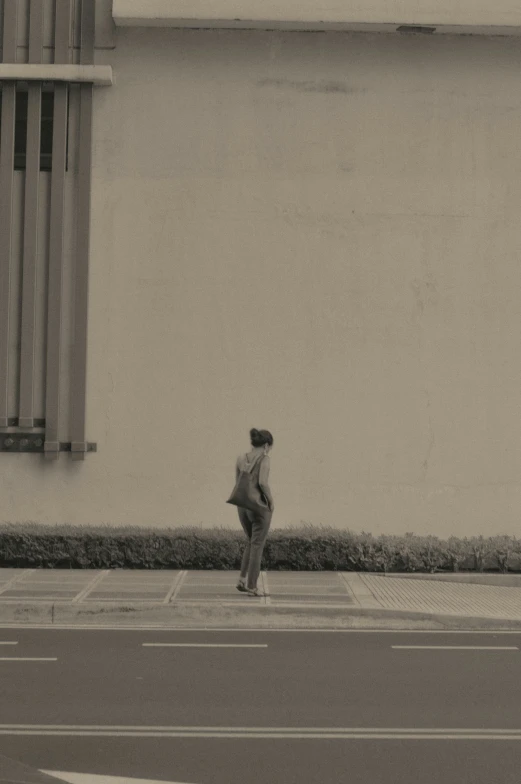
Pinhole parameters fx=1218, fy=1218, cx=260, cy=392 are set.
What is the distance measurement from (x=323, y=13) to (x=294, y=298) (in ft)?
13.2

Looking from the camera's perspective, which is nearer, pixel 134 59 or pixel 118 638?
pixel 118 638

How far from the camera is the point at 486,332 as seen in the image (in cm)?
1745

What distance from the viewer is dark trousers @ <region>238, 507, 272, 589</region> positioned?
1270 cm

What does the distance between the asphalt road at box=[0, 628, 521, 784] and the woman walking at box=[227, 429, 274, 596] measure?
153cm

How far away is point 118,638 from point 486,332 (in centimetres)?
A: 851

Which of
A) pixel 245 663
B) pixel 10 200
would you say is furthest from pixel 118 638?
pixel 10 200

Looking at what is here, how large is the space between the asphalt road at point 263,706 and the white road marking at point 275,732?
1 cm

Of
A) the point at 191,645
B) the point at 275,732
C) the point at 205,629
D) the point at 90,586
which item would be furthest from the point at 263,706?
the point at 90,586

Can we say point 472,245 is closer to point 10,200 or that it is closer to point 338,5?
point 338,5

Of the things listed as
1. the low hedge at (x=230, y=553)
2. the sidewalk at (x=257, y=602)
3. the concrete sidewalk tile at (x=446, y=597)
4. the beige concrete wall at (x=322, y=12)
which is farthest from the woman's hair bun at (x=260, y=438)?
the beige concrete wall at (x=322, y=12)

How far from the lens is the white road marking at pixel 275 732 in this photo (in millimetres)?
7141

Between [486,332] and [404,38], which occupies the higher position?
[404,38]

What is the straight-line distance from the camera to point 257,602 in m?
12.2

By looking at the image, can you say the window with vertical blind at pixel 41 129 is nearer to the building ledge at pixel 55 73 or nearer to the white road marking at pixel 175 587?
the building ledge at pixel 55 73
